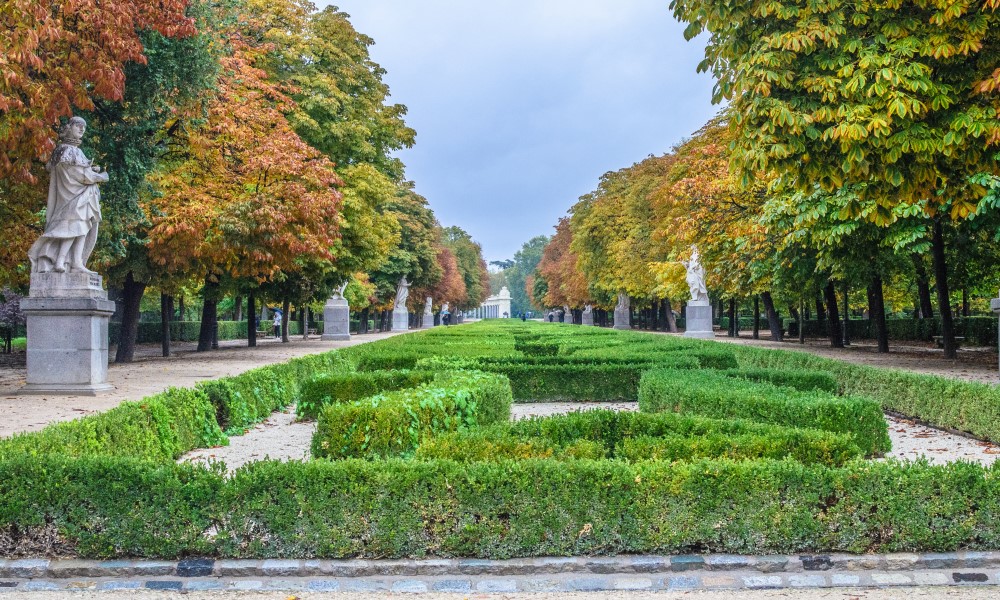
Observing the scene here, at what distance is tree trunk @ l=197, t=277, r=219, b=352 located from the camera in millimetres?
22891

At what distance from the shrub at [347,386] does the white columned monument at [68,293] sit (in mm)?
2874

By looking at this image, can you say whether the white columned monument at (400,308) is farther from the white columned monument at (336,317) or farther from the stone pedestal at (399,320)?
the white columned monument at (336,317)

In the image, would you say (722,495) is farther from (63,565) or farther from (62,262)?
(62,262)

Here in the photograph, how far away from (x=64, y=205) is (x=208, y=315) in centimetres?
1400

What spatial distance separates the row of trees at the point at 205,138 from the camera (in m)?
10.3

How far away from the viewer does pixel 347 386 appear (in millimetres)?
11125

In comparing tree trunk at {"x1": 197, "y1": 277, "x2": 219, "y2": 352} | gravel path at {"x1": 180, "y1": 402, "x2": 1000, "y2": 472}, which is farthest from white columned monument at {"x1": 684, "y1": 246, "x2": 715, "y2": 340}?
gravel path at {"x1": 180, "y1": 402, "x2": 1000, "y2": 472}

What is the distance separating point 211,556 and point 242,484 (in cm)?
50

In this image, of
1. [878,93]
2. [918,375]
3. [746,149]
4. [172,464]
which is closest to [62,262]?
[172,464]

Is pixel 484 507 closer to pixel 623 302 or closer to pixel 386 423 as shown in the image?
pixel 386 423

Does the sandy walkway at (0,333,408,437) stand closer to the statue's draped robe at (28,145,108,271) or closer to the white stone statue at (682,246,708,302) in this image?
the statue's draped robe at (28,145,108,271)

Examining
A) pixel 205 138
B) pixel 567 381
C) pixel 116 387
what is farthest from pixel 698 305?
pixel 116 387

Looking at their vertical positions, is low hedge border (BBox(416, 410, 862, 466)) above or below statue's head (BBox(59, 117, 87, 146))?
below

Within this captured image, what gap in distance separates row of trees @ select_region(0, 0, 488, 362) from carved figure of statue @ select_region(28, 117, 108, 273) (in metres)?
0.42
